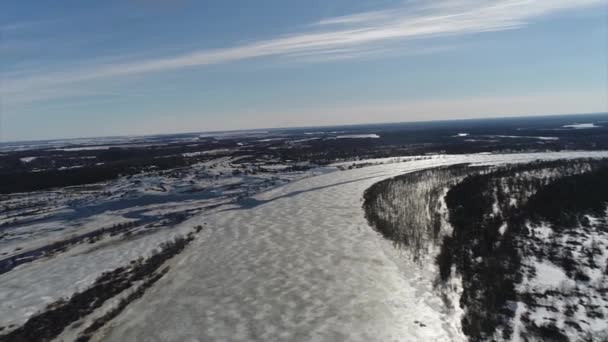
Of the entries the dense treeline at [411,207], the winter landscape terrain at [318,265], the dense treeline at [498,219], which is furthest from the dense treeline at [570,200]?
the dense treeline at [411,207]

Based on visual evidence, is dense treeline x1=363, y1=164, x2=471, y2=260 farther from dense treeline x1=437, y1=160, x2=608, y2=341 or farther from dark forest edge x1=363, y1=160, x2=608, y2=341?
dense treeline x1=437, y1=160, x2=608, y2=341

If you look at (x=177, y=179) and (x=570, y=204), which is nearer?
(x=570, y=204)

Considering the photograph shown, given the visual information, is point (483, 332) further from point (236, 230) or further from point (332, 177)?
point (332, 177)

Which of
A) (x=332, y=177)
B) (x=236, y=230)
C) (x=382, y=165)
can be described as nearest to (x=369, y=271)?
(x=236, y=230)

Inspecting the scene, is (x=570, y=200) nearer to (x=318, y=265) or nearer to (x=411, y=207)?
(x=411, y=207)

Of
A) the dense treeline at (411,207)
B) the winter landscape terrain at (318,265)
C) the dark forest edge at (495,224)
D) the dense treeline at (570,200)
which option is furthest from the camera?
the dense treeline at (570,200)

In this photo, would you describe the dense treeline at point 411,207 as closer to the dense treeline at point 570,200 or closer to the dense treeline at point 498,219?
the dense treeline at point 498,219
